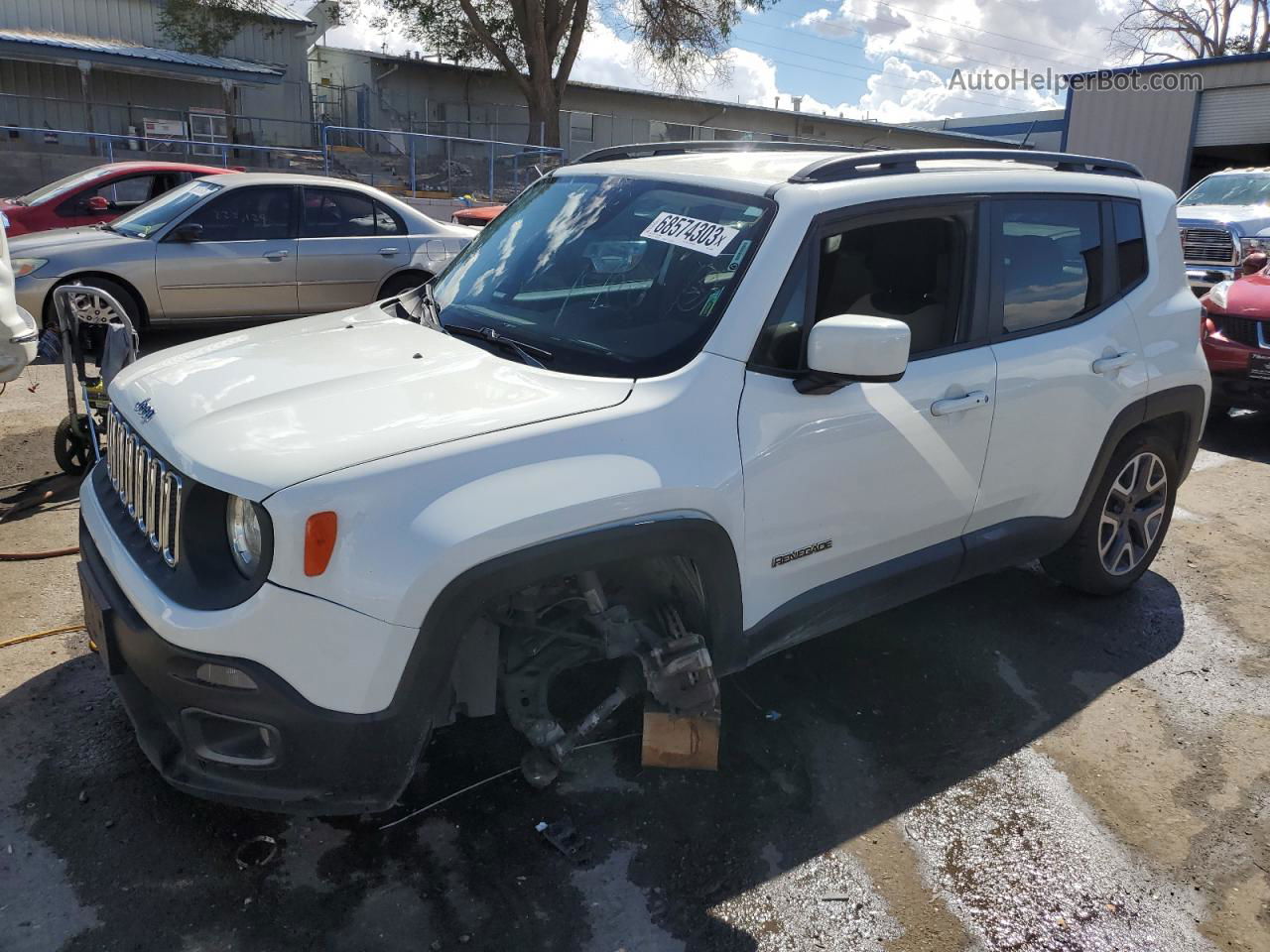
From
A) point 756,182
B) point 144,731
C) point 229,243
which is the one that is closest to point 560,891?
point 144,731

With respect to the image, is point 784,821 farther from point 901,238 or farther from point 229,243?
point 229,243

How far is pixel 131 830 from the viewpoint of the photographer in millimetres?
2834

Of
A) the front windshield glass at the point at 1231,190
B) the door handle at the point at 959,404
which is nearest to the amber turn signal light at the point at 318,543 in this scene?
the door handle at the point at 959,404

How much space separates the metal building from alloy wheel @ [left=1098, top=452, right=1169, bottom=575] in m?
23.5

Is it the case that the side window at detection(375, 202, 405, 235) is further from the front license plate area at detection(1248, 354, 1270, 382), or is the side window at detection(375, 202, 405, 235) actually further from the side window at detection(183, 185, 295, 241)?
the front license plate area at detection(1248, 354, 1270, 382)

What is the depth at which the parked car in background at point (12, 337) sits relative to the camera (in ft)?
16.1

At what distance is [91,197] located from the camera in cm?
1038

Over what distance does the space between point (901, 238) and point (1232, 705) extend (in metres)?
2.23

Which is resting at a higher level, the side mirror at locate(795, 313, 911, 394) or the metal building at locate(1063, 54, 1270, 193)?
the metal building at locate(1063, 54, 1270, 193)

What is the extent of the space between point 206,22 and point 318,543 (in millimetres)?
33384

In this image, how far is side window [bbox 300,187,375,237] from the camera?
9.20m

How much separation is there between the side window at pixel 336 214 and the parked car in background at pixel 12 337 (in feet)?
13.7

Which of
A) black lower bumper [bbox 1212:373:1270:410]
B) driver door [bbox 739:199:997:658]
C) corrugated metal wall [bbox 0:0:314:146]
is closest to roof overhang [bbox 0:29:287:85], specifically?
corrugated metal wall [bbox 0:0:314:146]

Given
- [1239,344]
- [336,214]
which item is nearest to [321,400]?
[1239,344]
